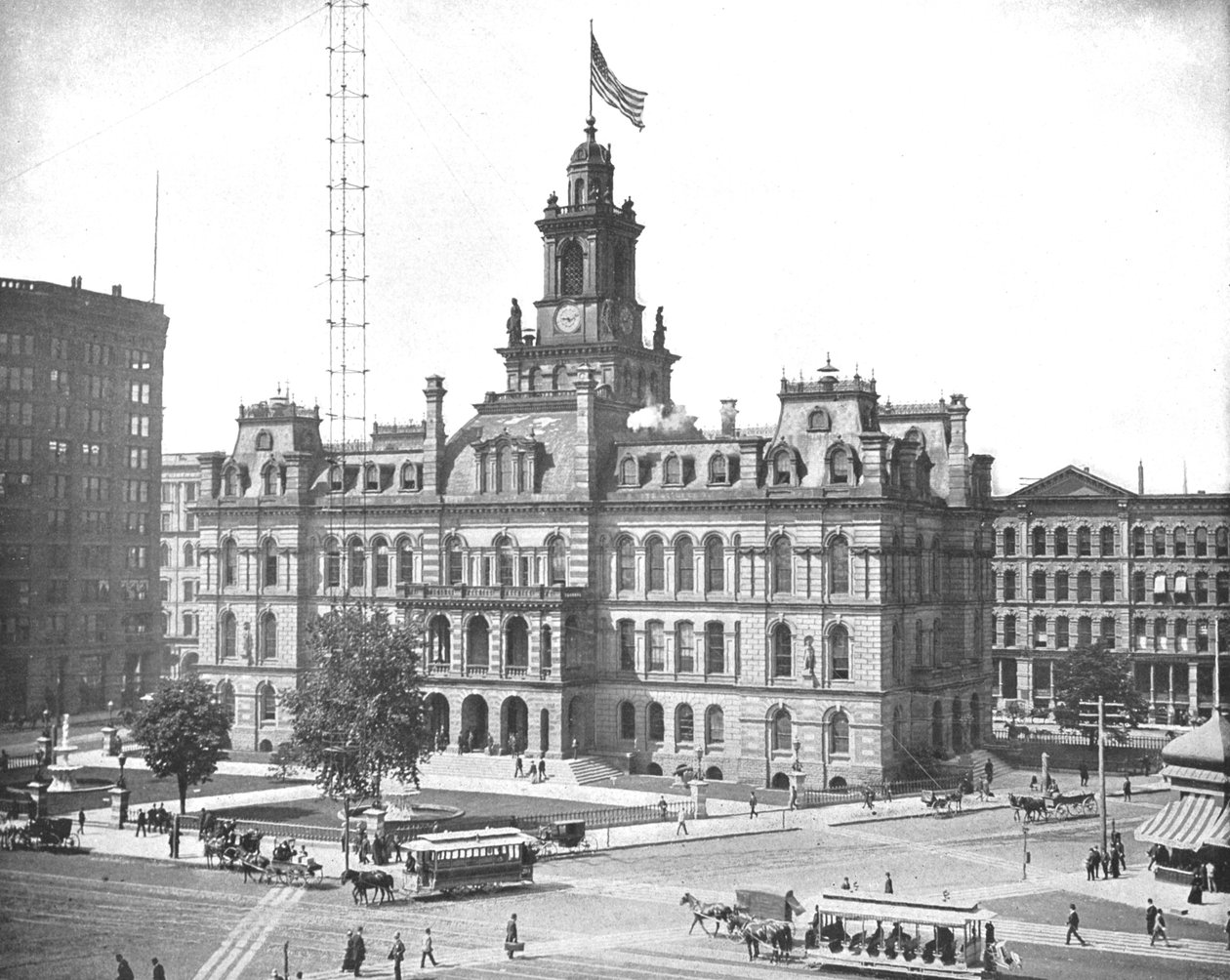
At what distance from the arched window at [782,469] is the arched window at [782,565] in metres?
2.68

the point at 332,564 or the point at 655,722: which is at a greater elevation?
the point at 332,564

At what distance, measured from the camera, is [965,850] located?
54094mm

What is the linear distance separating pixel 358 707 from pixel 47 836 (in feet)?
40.4

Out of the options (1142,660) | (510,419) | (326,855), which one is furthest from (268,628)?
(1142,660)

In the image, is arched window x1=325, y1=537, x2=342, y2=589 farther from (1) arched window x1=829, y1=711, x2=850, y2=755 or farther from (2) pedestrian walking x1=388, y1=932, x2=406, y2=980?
(2) pedestrian walking x1=388, y1=932, x2=406, y2=980

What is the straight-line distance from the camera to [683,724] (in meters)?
72.8

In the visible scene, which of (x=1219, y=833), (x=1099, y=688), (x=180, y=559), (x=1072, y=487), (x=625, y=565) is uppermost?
(x=1072, y=487)

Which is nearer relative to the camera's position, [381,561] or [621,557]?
[621,557]

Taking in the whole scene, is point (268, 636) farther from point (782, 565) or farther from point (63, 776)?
point (782, 565)

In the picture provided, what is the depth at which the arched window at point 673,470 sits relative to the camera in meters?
73.5

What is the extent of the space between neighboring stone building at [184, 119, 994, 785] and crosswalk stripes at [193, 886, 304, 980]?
2701cm

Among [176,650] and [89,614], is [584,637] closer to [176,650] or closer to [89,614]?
[89,614]

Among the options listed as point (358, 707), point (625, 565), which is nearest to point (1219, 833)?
point (358, 707)

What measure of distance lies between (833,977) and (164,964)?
17.6 metres
